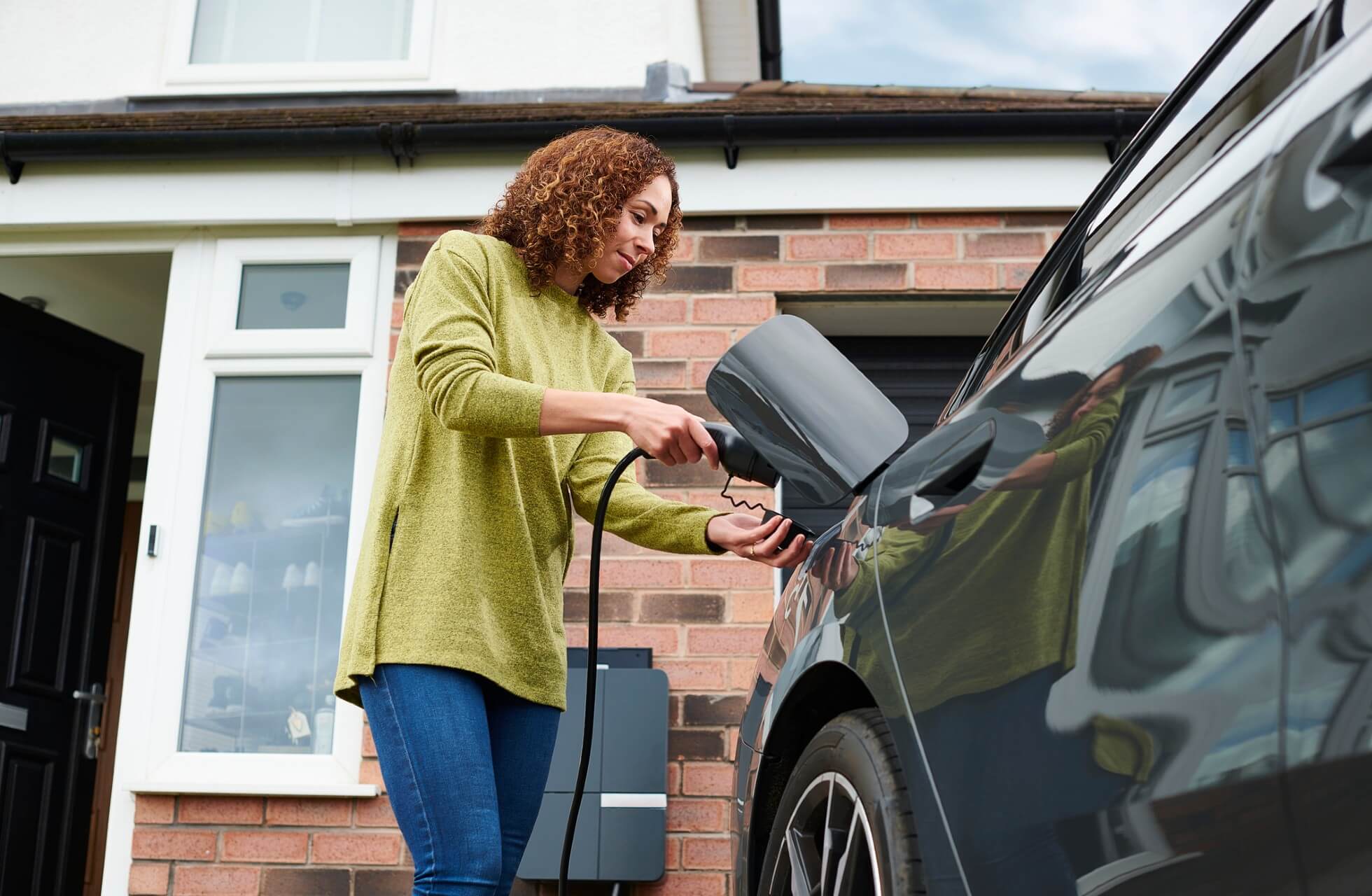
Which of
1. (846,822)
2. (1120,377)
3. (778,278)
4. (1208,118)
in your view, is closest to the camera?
(1120,377)

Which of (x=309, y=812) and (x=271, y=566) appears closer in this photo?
(x=309, y=812)

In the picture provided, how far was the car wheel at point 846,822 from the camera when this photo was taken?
1425 mm

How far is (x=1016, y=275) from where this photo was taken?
4898 mm

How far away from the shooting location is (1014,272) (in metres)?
4.89

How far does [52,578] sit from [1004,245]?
13.5 feet

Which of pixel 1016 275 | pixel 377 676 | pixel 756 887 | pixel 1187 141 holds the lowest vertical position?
pixel 756 887

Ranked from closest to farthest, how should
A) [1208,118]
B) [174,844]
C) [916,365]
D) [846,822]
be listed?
1. [1208,118]
2. [846,822]
3. [174,844]
4. [916,365]

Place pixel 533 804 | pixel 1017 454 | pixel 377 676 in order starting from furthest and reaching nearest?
pixel 533 804 < pixel 377 676 < pixel 1017 454

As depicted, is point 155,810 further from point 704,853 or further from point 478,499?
point 478,499

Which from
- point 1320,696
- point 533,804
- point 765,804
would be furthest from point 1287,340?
point 533,804

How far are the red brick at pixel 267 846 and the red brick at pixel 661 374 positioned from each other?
73.9 inches

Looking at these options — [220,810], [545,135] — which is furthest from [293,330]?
[220,810]

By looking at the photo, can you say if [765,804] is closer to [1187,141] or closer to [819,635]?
[819,635]

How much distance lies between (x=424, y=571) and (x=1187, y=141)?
1.28 metres
